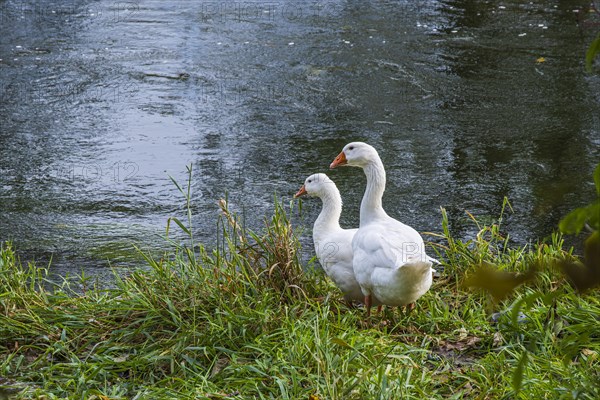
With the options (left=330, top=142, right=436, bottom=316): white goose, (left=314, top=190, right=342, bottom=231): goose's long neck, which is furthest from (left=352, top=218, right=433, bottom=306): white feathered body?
(left=314, top=190, right=342, bottom=231): goose's long neck

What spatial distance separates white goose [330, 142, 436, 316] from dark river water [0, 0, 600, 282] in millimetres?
1190

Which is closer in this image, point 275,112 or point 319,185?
point 319,185

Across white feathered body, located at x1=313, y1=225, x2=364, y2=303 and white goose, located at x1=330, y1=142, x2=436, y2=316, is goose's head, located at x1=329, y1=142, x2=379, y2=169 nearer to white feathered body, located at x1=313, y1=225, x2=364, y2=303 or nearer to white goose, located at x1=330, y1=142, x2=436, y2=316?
white goose, located at x1=330, y1=142, x2=436, y2=316

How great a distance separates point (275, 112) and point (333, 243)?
345cm

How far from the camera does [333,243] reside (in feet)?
15.3

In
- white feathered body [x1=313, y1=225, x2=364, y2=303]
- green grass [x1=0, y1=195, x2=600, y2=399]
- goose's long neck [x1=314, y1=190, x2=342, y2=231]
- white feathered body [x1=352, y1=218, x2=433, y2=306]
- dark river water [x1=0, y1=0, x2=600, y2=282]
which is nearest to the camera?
green grass [x1=0, y1=195, x2=600, y2=399]

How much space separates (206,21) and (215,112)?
10.5 ft

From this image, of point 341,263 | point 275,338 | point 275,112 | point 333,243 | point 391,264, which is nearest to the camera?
point 275,338

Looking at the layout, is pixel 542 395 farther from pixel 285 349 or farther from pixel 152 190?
pixel 152 190

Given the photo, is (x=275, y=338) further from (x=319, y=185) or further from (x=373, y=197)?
(x=319, y=185)

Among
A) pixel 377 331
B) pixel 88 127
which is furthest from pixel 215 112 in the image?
pixel 377 331

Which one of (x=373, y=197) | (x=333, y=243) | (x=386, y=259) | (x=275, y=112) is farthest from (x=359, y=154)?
(x=275, y=112)

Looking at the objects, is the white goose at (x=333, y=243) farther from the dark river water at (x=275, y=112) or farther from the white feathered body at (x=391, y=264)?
the dark river water at (x=275, y=112)

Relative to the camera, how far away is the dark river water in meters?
6.09
